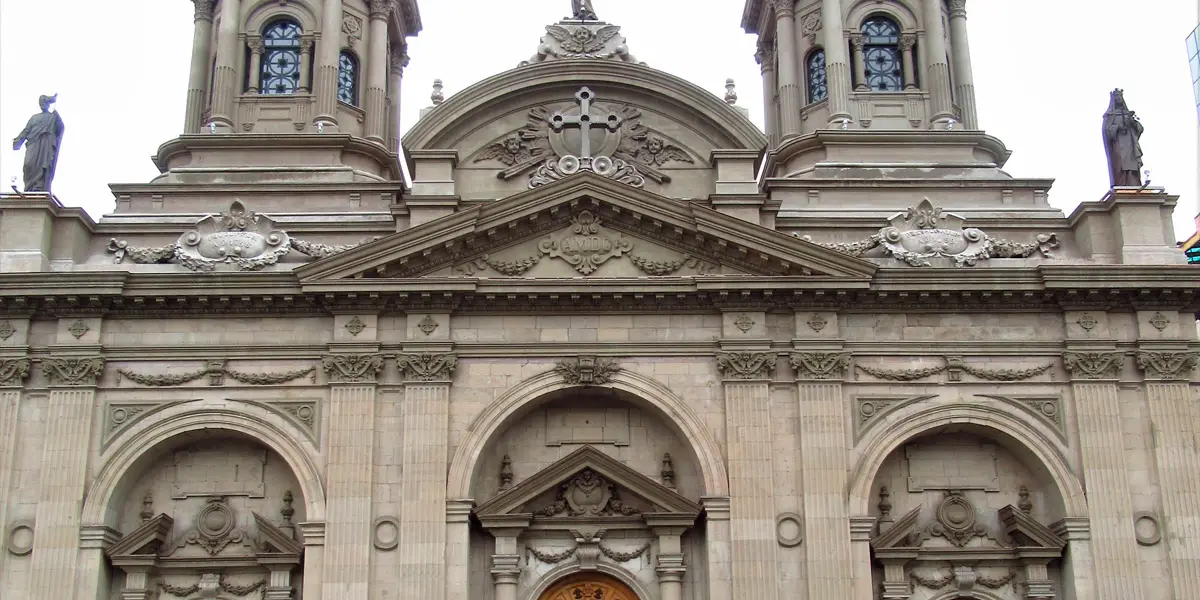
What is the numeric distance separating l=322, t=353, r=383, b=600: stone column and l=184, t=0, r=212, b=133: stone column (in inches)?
379

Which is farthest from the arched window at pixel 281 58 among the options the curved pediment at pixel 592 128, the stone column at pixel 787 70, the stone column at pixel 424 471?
the stone column at pixel 787 70

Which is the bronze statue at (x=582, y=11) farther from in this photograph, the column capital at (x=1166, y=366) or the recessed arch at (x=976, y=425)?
the column capital at (x=1166, y=366)

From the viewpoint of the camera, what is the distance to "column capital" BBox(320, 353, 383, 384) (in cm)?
2553

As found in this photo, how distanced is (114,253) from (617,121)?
10.6 m

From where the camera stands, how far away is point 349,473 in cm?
2492

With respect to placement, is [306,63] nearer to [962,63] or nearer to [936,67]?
[936,67]

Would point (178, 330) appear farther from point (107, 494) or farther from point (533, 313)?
point (533, 313)

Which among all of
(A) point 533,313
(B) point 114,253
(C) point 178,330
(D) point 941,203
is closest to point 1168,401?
(D) point 941,203

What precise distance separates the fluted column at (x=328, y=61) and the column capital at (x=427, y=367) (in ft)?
25.0

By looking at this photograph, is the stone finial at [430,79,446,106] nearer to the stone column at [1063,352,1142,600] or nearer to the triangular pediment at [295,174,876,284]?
the triangular pediment at [295,174,876,284]

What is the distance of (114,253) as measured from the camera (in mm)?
27359

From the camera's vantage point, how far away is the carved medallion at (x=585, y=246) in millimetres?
26312

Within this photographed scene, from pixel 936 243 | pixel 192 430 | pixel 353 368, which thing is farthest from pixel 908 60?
pixel 192 430

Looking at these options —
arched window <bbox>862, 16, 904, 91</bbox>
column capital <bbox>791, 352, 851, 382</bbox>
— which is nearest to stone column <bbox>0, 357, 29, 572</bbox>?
column capital <bbox>791, 352, 851, 382</bbox>
